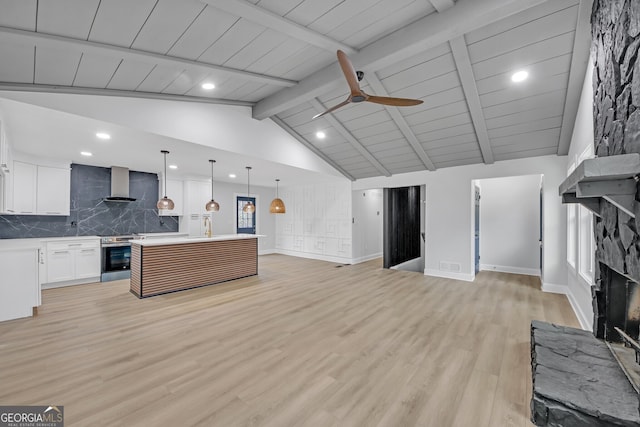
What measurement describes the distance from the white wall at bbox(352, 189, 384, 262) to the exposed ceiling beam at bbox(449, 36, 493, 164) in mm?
3653

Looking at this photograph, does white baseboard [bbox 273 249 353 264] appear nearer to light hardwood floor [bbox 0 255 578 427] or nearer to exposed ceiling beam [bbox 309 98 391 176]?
exposed ceiling beam [bbox 309 98 391 176]

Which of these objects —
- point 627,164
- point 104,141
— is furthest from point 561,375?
point 104,141

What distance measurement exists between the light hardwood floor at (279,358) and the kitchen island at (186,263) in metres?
0.35

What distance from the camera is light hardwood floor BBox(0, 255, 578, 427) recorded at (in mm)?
1864

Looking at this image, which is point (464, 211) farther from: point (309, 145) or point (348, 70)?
point (348, 70)

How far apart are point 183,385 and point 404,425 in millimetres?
1718

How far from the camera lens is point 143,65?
286cm

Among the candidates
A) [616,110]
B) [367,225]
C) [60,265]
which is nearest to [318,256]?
[367,225]

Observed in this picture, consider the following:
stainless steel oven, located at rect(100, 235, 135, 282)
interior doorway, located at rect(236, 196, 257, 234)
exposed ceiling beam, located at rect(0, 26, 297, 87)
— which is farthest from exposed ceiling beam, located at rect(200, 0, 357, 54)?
interior doorway, located at rect(236, 196, 257, 234)

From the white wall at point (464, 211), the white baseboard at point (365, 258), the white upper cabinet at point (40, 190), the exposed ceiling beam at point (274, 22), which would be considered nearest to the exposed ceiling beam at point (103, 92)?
the exposed ceiling beam at point (274, 22)

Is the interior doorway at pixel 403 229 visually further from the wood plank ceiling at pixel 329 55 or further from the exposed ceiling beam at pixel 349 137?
the wood plank ceiling at pixel 329 55

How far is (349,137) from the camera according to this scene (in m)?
5.29

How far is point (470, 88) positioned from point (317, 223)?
5.86 meters

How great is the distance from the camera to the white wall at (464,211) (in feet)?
15.7
